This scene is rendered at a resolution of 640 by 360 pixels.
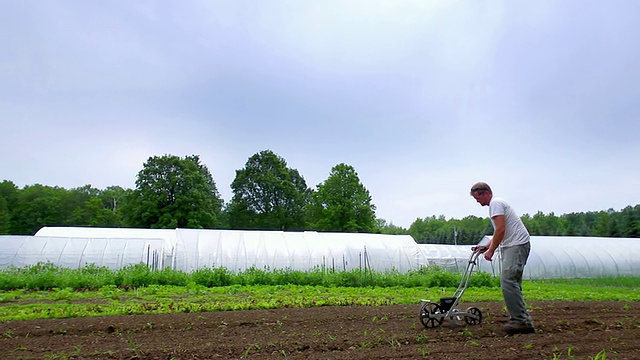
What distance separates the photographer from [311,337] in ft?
19.5

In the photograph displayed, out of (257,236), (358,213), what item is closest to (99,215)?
(358,213)

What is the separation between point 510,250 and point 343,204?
138ft

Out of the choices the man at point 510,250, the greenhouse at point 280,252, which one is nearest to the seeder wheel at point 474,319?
the man at point 510,250

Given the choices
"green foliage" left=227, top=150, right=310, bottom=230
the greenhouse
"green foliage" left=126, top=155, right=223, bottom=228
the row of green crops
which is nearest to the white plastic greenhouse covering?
the greenhouse

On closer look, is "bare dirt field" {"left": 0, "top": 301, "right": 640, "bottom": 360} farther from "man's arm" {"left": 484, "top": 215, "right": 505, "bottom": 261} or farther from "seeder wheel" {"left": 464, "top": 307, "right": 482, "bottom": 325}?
"man's arm" {"left": 484, "top": 215, "right": 505, "bottom": 261}

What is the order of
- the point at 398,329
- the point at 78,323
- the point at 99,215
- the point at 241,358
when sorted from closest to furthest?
the point at 241,358, the point at 398,329, the point at 78,323, the point at 99,215

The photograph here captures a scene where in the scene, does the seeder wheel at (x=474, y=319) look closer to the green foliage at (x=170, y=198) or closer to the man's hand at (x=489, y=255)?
the man's hand at (x=489, y=255)

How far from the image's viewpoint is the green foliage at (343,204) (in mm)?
47562

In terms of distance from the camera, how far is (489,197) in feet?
22.2

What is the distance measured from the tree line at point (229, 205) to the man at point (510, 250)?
132 ft

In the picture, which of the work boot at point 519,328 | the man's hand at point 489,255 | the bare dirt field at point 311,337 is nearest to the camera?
the bare dirt field at point 311,337

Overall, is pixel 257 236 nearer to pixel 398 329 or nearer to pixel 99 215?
pixel 398 329

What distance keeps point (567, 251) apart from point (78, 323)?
28713 mm

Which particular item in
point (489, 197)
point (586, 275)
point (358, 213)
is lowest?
point (586, 275)
